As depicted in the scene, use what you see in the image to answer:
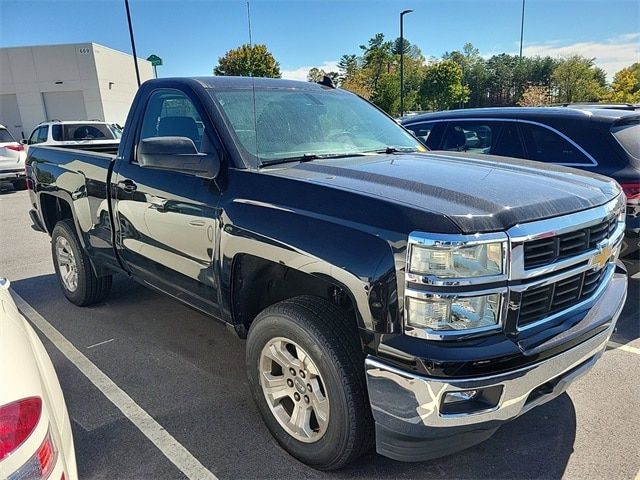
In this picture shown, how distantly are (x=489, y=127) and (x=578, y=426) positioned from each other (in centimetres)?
371

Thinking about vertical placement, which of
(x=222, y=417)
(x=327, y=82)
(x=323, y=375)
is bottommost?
(x=222, y=417)

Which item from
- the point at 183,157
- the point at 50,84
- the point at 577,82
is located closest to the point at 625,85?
the point at 577,82

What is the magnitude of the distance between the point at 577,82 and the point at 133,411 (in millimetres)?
48256

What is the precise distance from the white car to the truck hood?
1411 mm

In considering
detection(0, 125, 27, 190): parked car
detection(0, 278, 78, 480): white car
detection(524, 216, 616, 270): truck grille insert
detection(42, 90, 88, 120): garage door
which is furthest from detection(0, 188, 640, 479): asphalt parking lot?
detection(42, 90, 88, 120): garage door

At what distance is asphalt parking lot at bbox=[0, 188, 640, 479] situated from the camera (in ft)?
8.32

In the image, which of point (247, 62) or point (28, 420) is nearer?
point (28, 420)

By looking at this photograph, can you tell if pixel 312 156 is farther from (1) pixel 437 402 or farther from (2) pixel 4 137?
(2) pixel 4 137

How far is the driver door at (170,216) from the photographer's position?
2922 mm

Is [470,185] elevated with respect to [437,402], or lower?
elevated

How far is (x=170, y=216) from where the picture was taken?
314 centimetres

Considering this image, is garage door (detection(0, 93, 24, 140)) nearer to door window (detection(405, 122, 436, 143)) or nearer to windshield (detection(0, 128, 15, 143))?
windshield (detection(0, 128, 15, 143))

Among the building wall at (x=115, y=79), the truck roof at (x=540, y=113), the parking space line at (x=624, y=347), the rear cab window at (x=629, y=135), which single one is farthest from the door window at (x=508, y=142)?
the building wall at (x=115, y=79)

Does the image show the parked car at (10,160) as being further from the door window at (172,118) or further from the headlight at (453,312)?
the headlight at (453,312)
